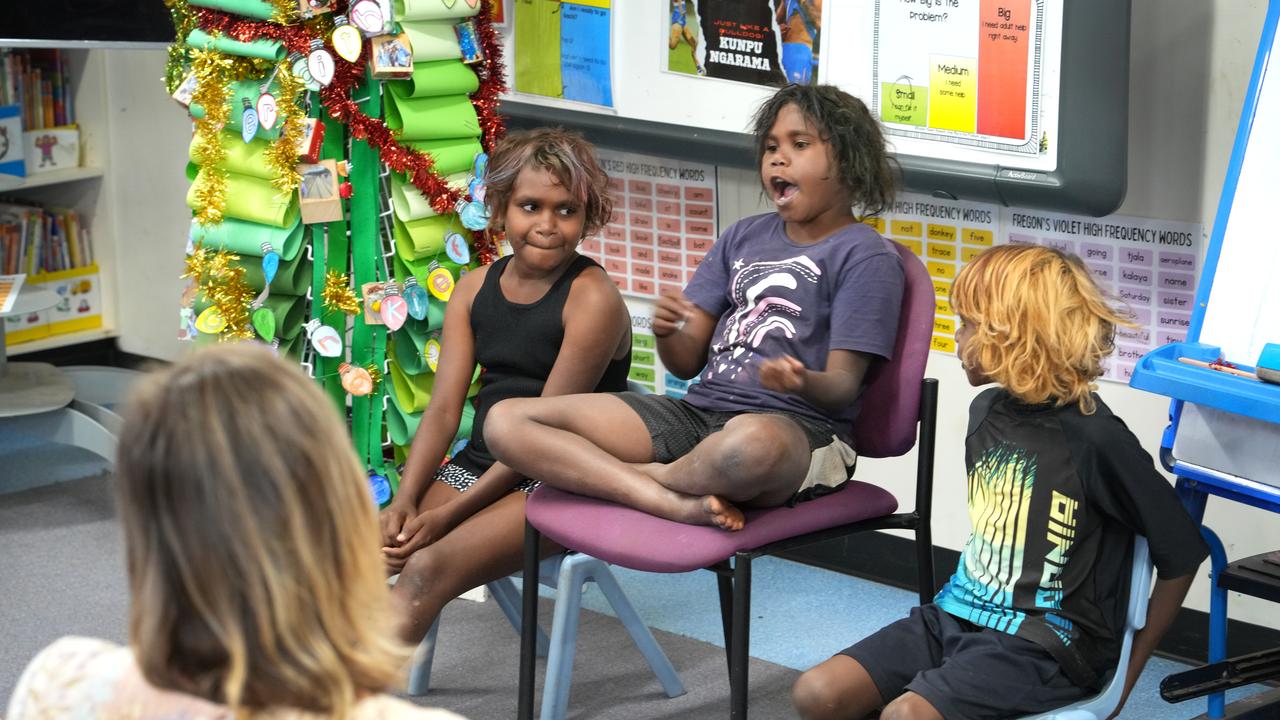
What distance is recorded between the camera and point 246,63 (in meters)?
2.62

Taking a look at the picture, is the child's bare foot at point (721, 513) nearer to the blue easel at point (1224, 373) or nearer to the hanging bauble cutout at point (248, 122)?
the blue easel at point (1224, 373)


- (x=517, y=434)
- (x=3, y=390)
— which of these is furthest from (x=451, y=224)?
(x=3, y=390)

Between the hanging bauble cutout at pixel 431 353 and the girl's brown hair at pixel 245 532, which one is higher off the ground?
Result: the girl's brown hair at pixel 245 532

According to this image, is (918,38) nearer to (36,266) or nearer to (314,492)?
(314,492)

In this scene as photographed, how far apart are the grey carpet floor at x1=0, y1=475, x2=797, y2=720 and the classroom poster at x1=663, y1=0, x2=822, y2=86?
1.09 m

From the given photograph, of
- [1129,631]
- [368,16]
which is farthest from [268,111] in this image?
[1129,631]

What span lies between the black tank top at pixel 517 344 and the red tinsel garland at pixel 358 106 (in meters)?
0.31

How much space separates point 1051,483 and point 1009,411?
4.9 inches

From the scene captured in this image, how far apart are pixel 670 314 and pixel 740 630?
54 centimetres

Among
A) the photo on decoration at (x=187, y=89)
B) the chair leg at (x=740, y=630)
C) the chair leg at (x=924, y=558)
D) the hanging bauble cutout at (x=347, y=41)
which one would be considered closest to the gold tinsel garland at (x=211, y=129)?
the photo on decoration at (x=187, y=89)

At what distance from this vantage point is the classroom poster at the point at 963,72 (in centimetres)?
240

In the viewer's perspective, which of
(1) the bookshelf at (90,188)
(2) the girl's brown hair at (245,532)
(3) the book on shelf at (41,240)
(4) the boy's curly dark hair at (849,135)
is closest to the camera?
(2) the girl's brown hair at (245,532)

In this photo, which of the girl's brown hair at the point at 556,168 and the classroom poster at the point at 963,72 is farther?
the classroom poster at the point at 963,72

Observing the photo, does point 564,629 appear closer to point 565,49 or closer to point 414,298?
point 414,298
